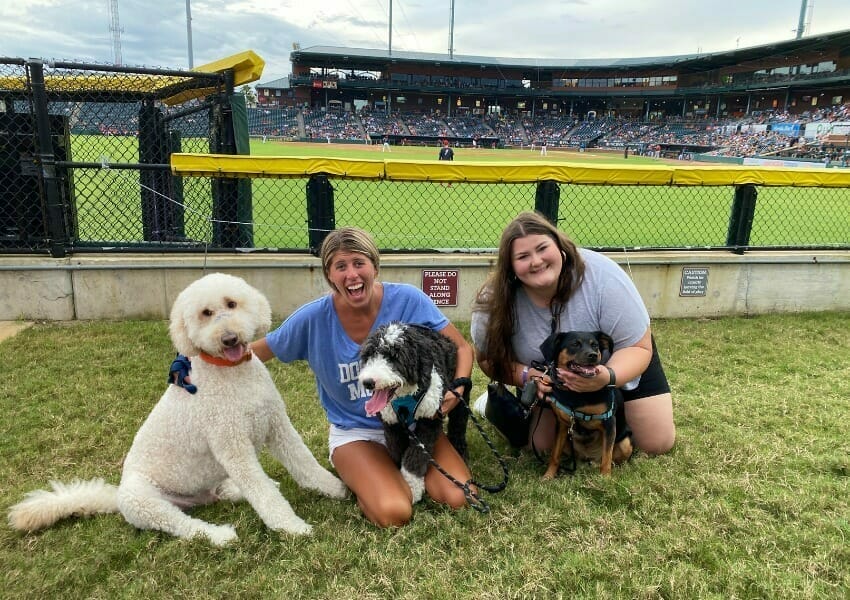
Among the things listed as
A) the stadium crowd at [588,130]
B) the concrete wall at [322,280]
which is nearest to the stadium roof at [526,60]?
the stadium crowd at [588,130]

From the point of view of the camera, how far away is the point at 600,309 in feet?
9.77

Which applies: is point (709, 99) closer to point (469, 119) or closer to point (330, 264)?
point (469, 119)

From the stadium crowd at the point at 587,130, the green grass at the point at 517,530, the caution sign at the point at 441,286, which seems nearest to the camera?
the green grass at the point at 517,530

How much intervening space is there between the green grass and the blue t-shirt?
25.0 inches

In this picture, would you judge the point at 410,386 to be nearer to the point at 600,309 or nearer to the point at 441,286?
the point at 600,309

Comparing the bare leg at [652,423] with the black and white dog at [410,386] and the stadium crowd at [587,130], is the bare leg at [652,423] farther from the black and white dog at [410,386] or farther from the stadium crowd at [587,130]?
the stadium crowd at [587,130]

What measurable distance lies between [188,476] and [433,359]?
1267mm

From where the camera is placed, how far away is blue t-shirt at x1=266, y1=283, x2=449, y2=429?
9.36 feet

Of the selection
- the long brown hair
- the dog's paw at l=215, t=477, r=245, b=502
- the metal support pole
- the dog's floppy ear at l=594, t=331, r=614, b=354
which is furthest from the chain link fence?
the dog's paw at l=215, t=477, r=245, b=502

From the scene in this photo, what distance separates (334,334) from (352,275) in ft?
1.33

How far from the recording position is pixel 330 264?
2652 millimetres

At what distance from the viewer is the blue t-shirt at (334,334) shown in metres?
2.85

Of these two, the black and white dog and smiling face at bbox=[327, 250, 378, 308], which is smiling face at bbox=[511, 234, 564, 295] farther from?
smiling face at bbox=[327, 250, 378, 308]

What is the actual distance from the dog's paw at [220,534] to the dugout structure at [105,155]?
3.64 meters
